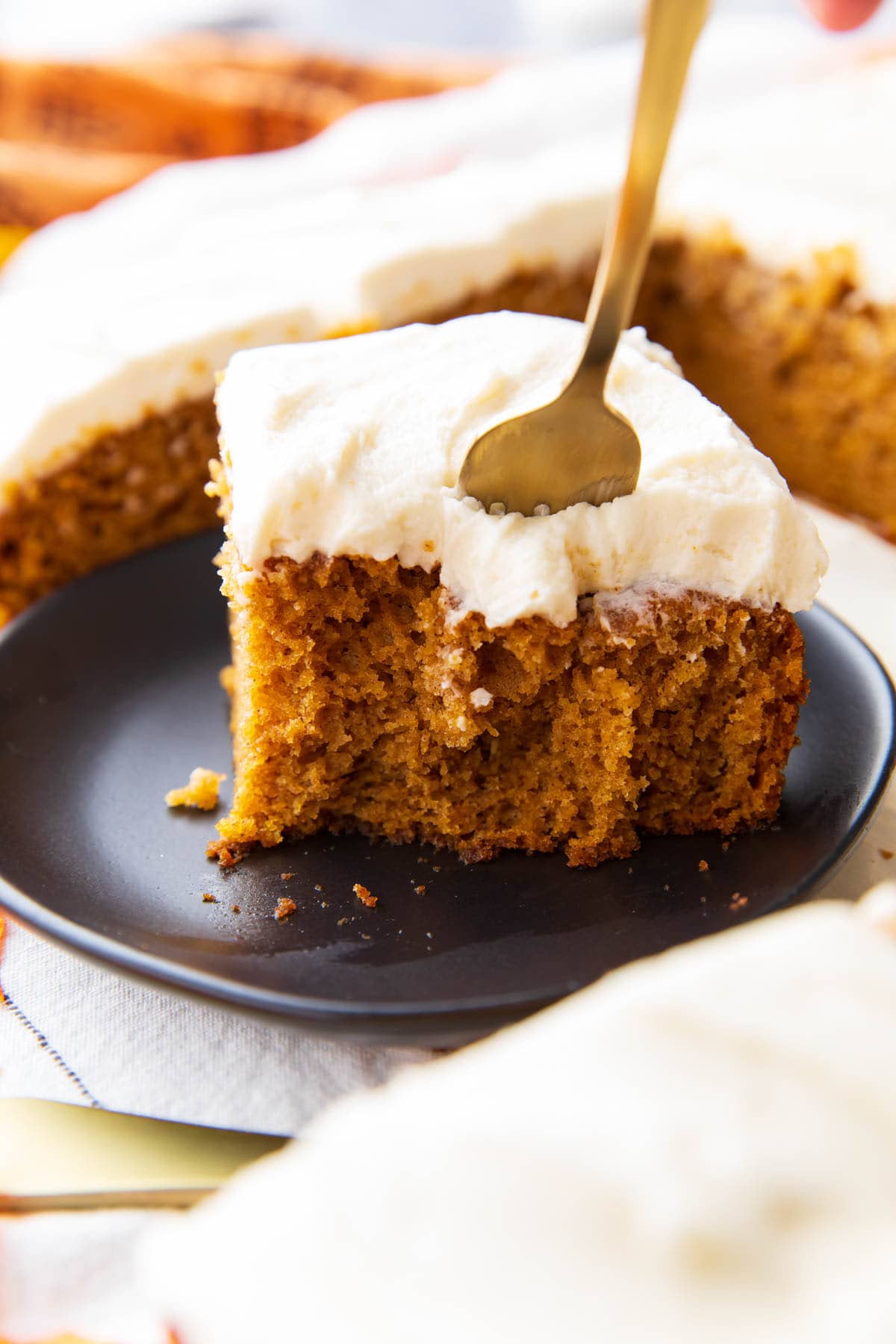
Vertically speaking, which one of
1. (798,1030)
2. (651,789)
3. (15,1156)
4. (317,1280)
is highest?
(798,1030)

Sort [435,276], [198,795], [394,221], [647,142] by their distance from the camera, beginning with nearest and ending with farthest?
[647,142] < [198,795] < [435,276] < [394,221]

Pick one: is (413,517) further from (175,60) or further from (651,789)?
(175,60)

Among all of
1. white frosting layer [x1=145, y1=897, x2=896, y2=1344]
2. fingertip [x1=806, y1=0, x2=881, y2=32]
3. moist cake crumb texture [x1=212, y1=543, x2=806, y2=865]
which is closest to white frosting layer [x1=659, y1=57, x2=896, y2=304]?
fingertip [x1=806, y1=0, x2=881, y2=32]

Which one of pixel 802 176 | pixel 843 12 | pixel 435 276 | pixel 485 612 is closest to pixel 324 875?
pixel 485 612

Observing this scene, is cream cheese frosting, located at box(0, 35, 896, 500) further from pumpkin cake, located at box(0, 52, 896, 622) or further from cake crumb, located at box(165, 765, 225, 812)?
cake crumb, located at box(165, 765, 225, 812)

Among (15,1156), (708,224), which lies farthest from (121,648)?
(708,224)

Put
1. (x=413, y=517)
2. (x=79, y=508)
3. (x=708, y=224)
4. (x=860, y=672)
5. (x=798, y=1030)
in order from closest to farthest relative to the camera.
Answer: (x=798, y=1030) → (x=413, y=517) → (x=860, y=672) → (x=79, y=508) → (x=708, y=224)

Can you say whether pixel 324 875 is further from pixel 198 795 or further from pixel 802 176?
pixel 802 176

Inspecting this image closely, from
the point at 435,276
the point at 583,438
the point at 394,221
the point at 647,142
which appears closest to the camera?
the point at 647,142
